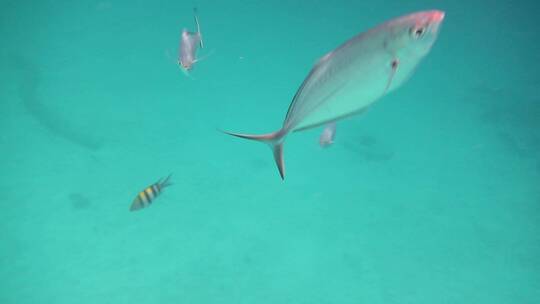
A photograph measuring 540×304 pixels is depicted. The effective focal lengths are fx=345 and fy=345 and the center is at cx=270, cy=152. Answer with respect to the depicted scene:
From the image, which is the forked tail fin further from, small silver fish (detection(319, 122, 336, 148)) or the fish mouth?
small silver fish (detection(319, 122, 336, 148))

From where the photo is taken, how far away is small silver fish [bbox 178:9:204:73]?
3145mm

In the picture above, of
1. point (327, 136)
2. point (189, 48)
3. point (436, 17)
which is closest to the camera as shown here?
point (436, 17)

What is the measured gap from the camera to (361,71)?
1054 mm

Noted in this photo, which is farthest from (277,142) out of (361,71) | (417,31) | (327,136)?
(327,136)

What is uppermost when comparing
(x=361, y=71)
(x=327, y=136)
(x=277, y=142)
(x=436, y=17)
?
(x=436, y=17)

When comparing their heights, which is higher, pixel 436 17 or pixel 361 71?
pixel 436 17

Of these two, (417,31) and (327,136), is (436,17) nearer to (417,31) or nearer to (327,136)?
(417,31)

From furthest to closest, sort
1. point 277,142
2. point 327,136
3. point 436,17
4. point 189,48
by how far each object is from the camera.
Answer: point 327,136, point 189,48, point 277,142, point 436,17

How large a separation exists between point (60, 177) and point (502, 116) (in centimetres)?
1203

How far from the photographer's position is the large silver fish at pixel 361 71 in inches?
38.8

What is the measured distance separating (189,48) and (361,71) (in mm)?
2497

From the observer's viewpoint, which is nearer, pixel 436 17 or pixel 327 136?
pixel 436 17

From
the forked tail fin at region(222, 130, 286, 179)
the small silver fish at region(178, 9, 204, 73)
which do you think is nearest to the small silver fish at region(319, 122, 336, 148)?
the small silver fish at region(178, 9, 204, 73)

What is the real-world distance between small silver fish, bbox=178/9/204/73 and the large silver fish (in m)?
2.23
